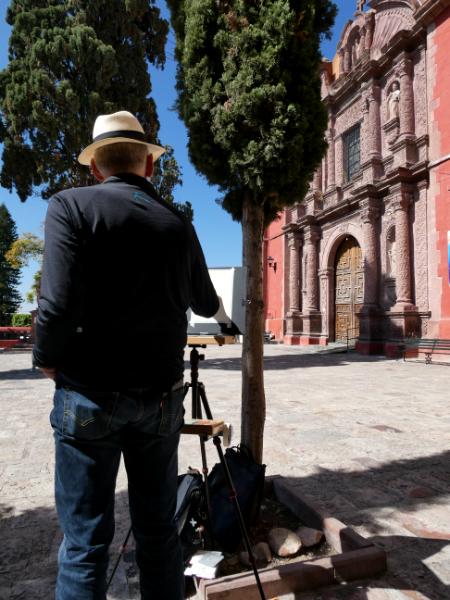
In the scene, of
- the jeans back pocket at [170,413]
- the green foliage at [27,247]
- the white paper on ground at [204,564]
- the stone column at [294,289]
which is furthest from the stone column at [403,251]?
the green foliage at [27,247]

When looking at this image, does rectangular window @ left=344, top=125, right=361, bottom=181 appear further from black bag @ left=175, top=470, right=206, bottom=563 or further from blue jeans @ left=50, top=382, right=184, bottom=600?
blue jeans @ left=50, top=382, right=184, bottom=600

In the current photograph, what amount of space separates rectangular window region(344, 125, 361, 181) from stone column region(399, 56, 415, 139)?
10.7 ft

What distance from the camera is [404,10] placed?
16.8 metres

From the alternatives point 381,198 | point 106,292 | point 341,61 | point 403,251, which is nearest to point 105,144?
point 106,292

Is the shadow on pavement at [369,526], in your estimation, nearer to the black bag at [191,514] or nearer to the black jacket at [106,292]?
the black bag at [191,514]

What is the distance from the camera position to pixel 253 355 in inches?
110

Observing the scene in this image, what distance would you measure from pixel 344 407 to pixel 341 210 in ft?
48.1

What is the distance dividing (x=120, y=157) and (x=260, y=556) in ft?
6.85

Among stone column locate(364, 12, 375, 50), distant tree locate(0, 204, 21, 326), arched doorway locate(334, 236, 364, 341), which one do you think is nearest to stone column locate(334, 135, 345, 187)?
arched doorway locate(334, 236, 364, 341)

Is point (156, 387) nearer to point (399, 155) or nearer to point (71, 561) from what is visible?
point (71, 561)

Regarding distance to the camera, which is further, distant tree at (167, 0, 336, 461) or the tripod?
distant tree at (167, 0, 336, 461)

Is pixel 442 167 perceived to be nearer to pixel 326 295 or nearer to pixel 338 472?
pixel 326 295

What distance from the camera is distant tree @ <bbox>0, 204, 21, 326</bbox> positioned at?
4266 centimetres

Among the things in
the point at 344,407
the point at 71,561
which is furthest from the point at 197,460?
the point at 344,407
